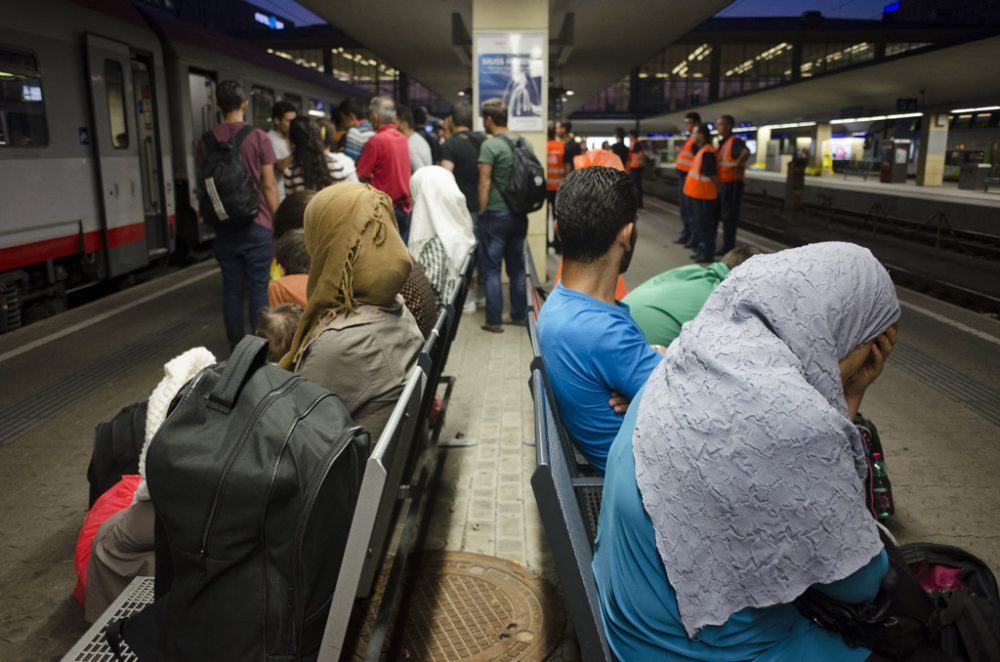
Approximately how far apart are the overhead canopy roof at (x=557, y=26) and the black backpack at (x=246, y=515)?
411 inches

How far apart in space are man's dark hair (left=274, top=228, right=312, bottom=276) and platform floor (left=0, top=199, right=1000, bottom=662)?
1397 millimetres

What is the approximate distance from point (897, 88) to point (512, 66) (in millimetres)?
18630

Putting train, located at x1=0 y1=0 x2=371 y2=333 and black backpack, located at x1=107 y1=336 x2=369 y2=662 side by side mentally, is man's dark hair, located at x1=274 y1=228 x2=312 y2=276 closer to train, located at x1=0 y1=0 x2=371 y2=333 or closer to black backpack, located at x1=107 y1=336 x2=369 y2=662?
black backpack, located at x1=107 y1=336 x2=369 y2=662

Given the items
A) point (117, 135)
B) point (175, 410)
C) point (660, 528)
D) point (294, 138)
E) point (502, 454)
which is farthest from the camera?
point (117, 135)

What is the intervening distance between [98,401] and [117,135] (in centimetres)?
486

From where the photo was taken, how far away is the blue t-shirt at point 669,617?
65.5 inches

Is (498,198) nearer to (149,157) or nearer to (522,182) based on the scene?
(522,182)

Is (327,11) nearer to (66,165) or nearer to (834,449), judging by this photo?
(66,165)

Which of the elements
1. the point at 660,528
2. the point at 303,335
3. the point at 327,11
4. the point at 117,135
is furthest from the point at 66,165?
the point at 660,528

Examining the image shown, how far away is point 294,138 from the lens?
22.0 ft

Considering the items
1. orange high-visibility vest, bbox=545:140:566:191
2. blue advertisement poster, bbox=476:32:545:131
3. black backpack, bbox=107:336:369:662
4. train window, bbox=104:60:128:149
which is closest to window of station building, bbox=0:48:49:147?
train window, bbox=104:60:128:149

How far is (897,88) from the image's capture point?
78.5ft

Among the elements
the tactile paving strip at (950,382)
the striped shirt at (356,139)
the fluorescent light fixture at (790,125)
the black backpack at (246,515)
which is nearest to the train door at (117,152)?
the striped shirt at (356,139)

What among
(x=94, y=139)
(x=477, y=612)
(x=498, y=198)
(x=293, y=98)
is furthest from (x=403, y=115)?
(x=293, y=98)
